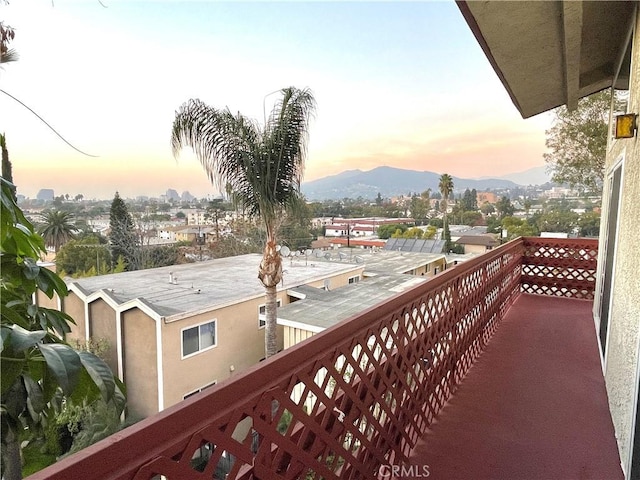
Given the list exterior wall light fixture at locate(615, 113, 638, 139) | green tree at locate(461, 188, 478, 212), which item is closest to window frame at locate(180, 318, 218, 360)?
exterior wall light fixture at locate(615, 113, 638, 139)

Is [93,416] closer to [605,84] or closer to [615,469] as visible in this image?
[615,469]

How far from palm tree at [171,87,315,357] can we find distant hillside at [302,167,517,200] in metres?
14.7

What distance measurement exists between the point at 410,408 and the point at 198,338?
Answer: 24.2 feet

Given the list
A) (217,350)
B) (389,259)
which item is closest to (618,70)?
(217,350)

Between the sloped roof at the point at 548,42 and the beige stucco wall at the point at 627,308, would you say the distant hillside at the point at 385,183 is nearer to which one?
the sloped roof at the point at 548,42

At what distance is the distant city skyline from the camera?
20.1 feet

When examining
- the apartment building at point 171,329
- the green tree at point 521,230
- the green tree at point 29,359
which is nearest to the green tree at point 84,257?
the apartment building at point 171,329

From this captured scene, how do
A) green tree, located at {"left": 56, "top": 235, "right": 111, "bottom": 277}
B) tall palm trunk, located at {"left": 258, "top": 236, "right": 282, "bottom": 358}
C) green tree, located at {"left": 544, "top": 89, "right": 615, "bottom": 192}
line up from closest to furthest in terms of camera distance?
tall palm trunk, located at {"left": 258, "top": 236, "right": 282, "bottom": 358}, green tree, located at {"left": 544, "top": 89, "right": 615, "bottom": 192}, green tree, located at {"left": 56, "top": 235, "right": 111, "bottom": 277}

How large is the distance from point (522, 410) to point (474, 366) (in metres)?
0.67

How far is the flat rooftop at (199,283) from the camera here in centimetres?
872

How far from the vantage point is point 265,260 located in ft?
25.7

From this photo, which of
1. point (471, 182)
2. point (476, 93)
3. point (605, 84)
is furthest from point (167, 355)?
point (471, 182)

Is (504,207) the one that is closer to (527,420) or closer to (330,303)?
(330,303)

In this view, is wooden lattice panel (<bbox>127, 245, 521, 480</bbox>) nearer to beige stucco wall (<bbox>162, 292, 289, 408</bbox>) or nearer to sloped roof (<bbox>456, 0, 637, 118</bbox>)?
sloped roof (<bbox>456, 0, 637, 118</bbox>)
